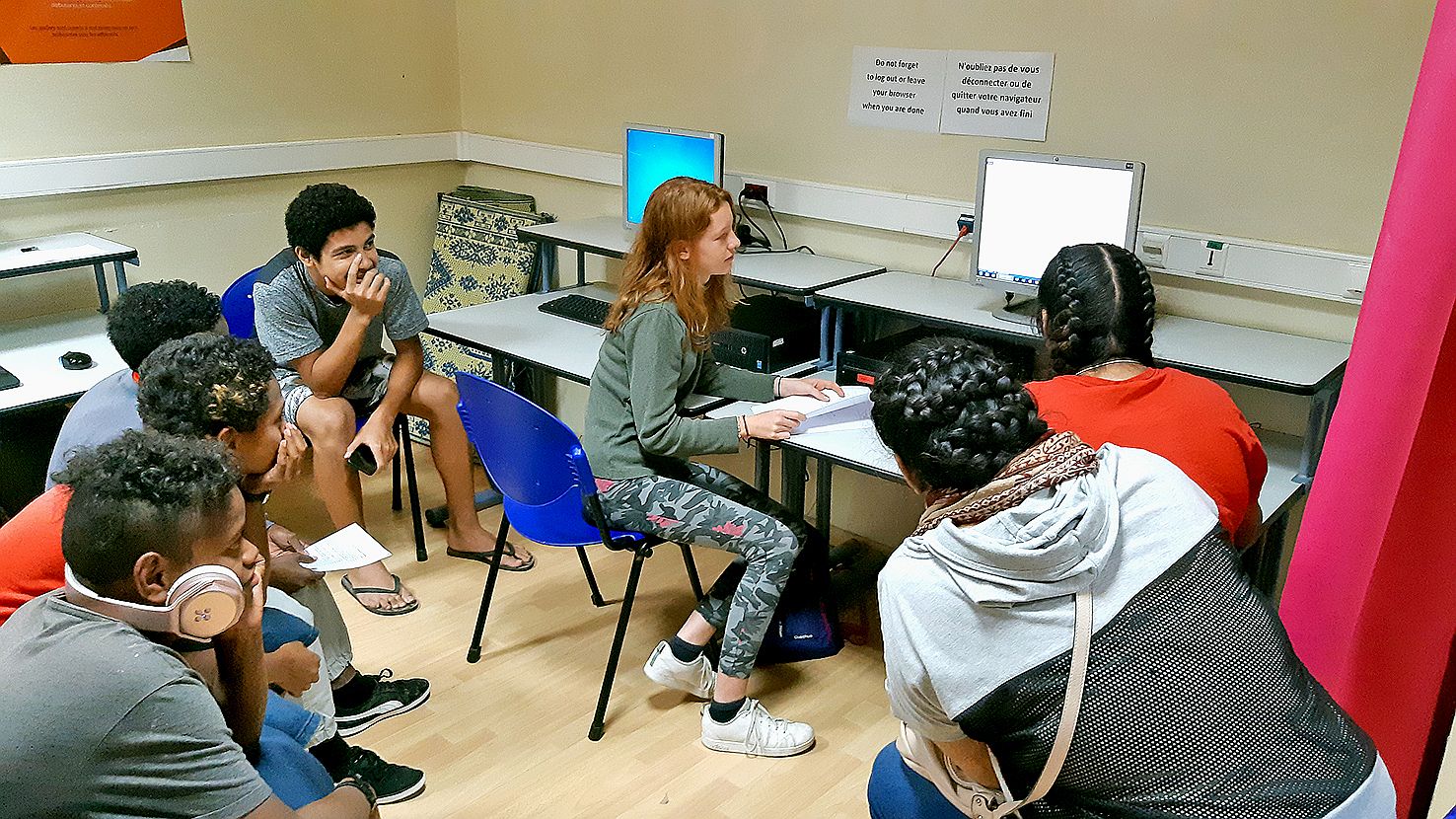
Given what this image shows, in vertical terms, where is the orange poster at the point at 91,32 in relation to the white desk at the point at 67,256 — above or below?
above

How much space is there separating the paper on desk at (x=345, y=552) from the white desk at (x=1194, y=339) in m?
1.28

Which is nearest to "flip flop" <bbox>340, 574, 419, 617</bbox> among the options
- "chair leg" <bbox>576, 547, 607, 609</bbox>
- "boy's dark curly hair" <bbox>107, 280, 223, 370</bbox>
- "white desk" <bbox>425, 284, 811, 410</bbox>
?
"chair leg" <bbox>576, 547, 607, 609</bbox>

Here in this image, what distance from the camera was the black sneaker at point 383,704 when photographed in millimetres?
2396

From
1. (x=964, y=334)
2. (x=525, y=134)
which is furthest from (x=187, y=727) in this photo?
(x=525, y=134)

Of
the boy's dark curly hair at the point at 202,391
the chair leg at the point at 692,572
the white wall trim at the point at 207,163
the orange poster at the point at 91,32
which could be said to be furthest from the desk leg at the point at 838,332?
the orange poster at the point at 91,32

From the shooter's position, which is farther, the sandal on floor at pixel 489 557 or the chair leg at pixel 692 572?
A: the sandal on floor at pixel 489 557

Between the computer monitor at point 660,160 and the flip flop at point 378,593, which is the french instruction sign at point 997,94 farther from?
the flip flop at point 378,593

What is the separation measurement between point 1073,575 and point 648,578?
2057 mm

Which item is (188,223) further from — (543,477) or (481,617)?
(543,477)

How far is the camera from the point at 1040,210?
2.53 m

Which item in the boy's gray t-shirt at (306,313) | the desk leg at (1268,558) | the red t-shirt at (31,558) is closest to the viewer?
the red t-shirt at (31,558)

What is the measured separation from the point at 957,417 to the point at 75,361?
8.13ft

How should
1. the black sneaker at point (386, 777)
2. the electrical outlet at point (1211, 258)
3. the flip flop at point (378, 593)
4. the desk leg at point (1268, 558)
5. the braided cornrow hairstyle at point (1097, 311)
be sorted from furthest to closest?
1. the flip flop at point (378, 593)
2. the electrical outlet at point (1211, 258)
3. the desk leg at point (1268, 558)
4. the black sneaker at point (386, 777)
5. the braided cornrow hairstyle at point (1097, 311)

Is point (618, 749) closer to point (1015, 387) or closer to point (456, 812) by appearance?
point (456, 812)
